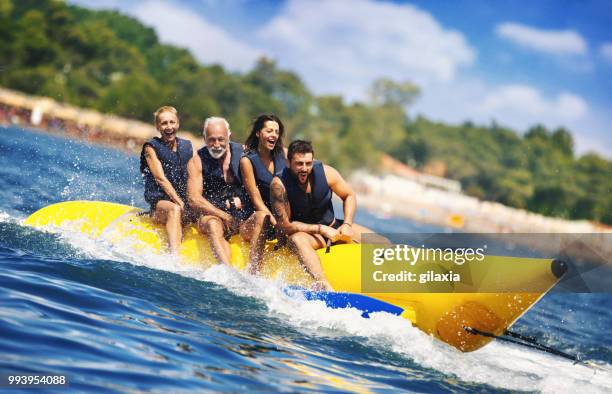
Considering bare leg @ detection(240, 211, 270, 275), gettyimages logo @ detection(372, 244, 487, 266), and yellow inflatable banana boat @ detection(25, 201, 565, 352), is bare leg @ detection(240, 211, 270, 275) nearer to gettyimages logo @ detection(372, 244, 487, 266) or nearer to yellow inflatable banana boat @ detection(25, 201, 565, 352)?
yellow inflatable banana boat @ detection(25, 201, 565, 352)

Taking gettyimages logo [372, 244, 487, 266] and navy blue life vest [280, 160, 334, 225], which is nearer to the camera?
gettyimages logo [372, 244, 487, 266]

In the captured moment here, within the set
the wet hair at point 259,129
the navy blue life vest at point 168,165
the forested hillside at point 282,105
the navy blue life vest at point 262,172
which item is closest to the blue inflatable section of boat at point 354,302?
the navy blue life vest at point 262,172

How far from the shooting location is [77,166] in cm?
1345

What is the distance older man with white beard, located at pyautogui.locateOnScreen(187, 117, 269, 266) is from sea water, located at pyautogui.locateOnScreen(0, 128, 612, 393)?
28 cm

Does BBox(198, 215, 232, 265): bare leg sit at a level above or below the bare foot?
above

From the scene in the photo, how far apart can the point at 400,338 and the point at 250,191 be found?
174 centimetres

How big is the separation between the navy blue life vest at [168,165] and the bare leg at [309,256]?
134 cm

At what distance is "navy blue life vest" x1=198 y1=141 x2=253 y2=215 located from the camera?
6.35m

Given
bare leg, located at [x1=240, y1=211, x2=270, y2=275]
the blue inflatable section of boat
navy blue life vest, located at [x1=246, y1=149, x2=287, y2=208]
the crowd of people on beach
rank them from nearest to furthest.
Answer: the blue inflatable section of boat, the crowd of people on beach, bare leg, located at [x1=240, y1=211, x2=270, y2=275], navy blue life vest, located at [x1=246, y1=149, x2=287, y2=208]

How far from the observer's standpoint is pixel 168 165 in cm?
655

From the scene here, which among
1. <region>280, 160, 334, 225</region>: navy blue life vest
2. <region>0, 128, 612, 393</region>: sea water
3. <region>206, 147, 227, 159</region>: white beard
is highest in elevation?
<region>206, 147, 227, 159</region>: white beard

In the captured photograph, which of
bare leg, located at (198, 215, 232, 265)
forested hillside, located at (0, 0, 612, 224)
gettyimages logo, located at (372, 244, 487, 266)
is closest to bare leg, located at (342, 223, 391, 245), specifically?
gettyimages logo, located at (372, 244, 487, 266)

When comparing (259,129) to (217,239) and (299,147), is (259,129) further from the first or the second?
(217,239)

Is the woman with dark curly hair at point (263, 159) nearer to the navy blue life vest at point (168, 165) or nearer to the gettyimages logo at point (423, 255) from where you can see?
the navy blue life vest at point (168, 165)
